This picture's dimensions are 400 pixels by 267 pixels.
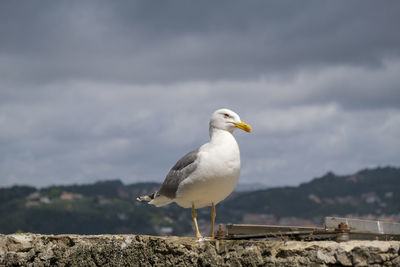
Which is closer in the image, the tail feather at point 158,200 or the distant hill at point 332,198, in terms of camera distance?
the tail feather at point 158,200

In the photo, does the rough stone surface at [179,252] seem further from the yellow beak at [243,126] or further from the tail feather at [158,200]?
the yellow beak at [243,126]

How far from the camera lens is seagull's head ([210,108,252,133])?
7.86 meters

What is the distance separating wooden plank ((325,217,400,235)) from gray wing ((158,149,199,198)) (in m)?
2.00

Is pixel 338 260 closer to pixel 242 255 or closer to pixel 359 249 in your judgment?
pixel 359 249

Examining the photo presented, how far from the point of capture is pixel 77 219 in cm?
10469

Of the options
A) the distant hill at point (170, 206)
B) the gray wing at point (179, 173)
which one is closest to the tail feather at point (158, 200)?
the gray wing at point (179, 173)

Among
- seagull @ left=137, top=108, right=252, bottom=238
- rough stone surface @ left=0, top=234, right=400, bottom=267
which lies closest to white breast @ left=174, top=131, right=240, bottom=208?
seagull @ left=137, top=108, right=252, bottom=238

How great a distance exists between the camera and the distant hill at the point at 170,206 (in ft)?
334

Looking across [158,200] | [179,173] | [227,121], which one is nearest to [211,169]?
[179,173]

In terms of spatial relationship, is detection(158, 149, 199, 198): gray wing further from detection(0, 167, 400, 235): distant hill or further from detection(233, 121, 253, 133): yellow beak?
detection(0, 167, 400, 235): distant hill

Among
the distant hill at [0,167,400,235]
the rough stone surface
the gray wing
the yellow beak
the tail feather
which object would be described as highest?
the distant hill at [0,167,400,235]

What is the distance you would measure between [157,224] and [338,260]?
97039 mm

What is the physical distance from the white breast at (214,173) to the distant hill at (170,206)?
2978 inches

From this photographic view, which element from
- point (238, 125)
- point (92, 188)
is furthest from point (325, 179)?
point (238, 125)
